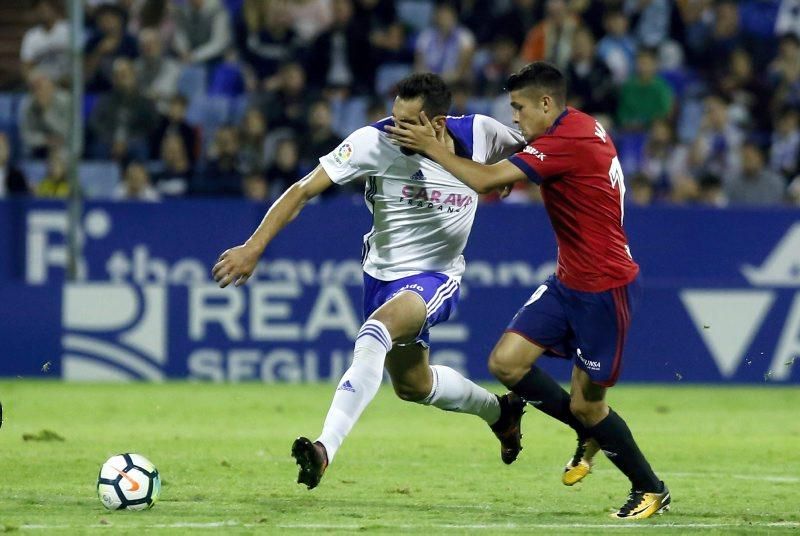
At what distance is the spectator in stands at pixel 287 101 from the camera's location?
16250 millimetres

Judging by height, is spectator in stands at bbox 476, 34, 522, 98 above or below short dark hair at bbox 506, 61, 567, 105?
above

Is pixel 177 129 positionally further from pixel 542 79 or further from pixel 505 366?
pixel 542 79

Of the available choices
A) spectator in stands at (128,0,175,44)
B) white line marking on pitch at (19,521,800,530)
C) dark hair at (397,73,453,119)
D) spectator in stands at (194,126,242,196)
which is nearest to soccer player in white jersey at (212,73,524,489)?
dark hair at (397,73,453,119)

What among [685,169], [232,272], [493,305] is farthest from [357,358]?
[685,169]

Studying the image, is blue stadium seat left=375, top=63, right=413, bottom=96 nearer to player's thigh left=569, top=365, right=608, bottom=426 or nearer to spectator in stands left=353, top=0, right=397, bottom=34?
spectator in stands left=353, top=0, right=397, bottom=34

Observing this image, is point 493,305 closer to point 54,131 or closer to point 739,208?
point 739,208

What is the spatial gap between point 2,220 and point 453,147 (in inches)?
317

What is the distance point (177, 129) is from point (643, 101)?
5.09 m

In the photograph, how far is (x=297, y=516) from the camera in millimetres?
6645

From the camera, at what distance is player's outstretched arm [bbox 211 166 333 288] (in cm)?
675

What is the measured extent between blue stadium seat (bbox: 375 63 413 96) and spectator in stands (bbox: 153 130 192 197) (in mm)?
2506

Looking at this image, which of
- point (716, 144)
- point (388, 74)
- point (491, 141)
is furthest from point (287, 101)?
point (491, 141)

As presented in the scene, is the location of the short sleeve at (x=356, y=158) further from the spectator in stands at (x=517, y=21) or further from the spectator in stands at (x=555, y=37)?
the spectator in stands at (x=517, y=21)

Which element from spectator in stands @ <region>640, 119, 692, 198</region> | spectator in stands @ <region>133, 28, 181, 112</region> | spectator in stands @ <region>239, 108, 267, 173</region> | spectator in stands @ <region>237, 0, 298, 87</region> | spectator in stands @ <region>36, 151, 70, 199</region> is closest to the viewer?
spectator in stands @ <region>36, 151, 70, 199</region>
